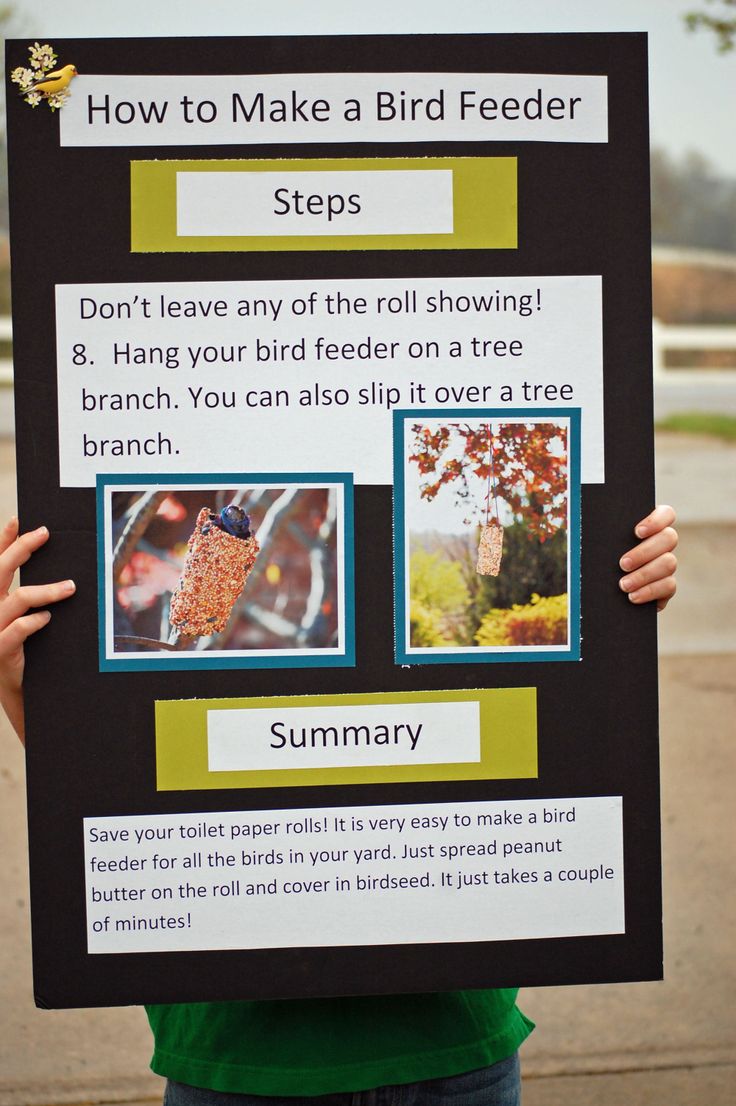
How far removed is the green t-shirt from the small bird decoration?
110 cm

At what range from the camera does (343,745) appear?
1424 millimetres

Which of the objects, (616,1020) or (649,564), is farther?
(616,1020)

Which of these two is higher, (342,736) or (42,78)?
(42,78)

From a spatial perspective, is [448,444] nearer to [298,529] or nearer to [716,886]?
[298,529]

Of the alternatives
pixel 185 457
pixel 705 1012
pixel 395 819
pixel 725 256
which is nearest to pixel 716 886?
pixel 705 1012

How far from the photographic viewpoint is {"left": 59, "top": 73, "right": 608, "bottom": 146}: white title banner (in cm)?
139

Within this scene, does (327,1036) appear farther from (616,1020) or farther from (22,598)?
(616,1020)

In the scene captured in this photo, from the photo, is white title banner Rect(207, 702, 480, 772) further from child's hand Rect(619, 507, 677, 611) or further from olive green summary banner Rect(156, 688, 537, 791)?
child's hand Rect(619, 507, 677, 611)

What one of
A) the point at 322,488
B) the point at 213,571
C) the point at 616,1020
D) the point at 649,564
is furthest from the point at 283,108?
the point at 616,1020

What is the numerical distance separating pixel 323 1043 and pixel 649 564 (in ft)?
2.29

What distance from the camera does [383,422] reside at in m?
1.41

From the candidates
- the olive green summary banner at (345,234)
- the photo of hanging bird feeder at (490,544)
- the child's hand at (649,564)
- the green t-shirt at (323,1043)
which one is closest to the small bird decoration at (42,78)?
the olive green summary banner at (345,234)

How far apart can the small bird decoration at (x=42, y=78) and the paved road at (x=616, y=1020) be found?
2.65m

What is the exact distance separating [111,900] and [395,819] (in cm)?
35
